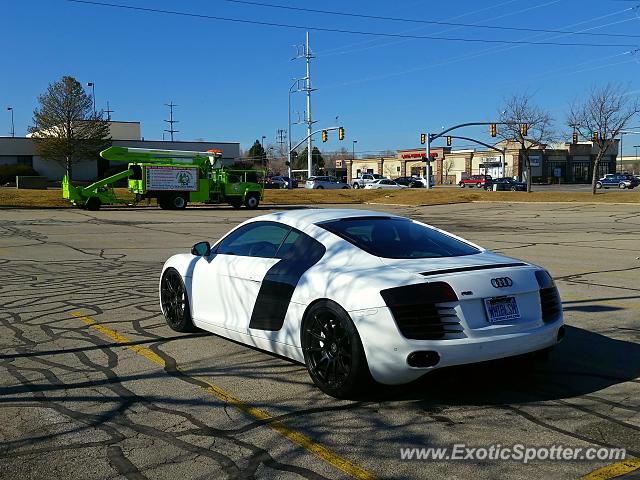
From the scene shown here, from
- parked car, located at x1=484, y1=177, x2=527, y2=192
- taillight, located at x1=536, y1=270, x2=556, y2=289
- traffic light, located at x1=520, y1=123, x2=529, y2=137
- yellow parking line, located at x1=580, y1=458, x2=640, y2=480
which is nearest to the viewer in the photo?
yellow parking line, located at x1=580, y1=458, x2=640, y2=480

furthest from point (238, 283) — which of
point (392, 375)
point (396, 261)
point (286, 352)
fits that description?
point (392, 375)

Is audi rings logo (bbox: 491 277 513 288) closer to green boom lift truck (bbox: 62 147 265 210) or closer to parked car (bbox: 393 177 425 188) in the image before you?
green boom lift truck (bbox: 62 147 265 210)

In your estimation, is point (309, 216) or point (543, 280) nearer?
point (543, 280)

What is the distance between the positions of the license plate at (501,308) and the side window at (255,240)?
1990mm

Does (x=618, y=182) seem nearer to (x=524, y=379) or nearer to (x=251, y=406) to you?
(x=524, y=379)

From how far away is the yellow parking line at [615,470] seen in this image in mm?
3746

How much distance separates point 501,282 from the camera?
198 inches

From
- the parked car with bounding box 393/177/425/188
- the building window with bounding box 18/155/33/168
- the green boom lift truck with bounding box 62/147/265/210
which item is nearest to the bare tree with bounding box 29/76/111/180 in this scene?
the building window with bounding box 18/155/33/168

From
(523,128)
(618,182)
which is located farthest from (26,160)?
(618,182)

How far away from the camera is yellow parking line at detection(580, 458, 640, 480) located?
3.75 m

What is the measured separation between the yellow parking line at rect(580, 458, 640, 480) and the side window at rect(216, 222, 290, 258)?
3.20 meters

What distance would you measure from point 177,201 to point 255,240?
108 feet

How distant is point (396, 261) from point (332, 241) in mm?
613

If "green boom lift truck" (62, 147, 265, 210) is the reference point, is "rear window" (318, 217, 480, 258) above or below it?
below
